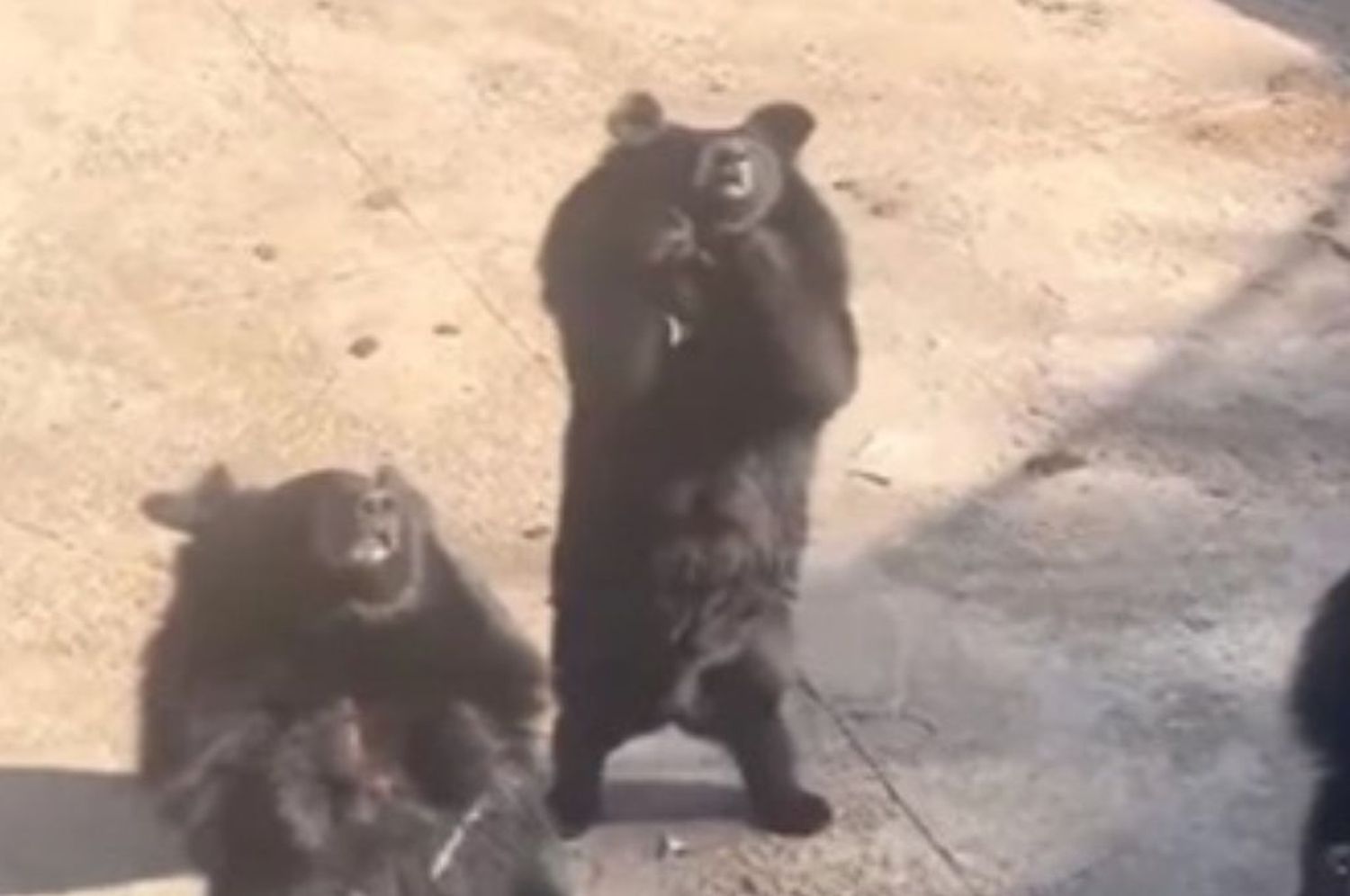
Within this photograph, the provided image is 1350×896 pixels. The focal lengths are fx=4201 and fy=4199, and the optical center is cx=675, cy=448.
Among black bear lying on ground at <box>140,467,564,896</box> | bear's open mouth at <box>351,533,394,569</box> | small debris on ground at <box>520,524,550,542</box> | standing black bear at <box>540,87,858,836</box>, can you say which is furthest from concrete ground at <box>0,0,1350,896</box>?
bear's open mouth at <box>351,533,394,569</box>

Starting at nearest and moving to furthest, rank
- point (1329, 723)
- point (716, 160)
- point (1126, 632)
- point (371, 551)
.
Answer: point (371, 551) < point (1329, 723) < point (716, 160) < point (1126, 632)

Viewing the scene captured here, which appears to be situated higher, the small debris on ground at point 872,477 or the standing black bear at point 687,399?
the standing black bear at point 687,399

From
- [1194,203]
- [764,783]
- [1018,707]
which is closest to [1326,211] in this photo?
[1194,203]

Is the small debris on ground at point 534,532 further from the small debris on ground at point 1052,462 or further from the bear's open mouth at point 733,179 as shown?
the bear's open mouth at point 733,179

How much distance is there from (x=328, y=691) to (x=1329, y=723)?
1502 mm

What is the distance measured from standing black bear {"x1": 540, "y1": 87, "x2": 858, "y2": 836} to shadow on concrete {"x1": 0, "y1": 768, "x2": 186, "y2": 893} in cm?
80

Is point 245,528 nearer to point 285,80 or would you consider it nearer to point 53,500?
point 53,500

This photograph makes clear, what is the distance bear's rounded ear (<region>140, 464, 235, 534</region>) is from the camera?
6137 mm

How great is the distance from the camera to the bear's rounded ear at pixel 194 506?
6137 millimetres

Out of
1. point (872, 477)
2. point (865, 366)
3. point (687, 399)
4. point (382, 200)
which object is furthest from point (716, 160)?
point (382, 200)

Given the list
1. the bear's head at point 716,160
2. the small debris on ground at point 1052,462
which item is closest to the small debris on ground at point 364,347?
the small debris on ground at point 1052,462

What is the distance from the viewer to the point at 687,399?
6.93m

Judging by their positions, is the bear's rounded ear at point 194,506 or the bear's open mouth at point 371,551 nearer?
the bear's open mouth at point 371,551

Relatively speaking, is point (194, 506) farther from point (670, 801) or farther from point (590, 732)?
point (670, 801)
